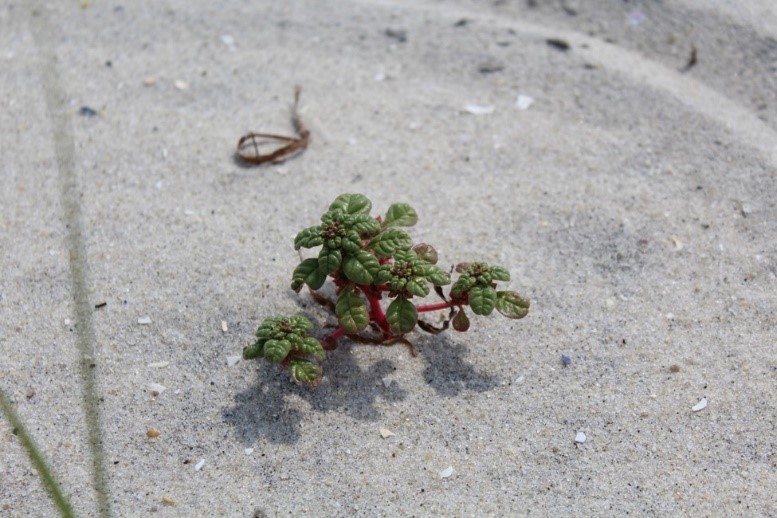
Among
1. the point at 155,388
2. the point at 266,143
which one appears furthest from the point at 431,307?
the point at 266,143

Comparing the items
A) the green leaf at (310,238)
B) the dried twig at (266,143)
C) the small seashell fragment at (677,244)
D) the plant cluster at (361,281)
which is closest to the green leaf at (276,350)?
the plant cluster at (361,281)

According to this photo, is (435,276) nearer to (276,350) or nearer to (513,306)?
(513,306)

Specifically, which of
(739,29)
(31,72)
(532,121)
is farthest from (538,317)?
(31,72)

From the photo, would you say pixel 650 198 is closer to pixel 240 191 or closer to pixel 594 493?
pixel 594 493

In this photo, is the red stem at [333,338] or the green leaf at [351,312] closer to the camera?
the green leaf at [351,312]

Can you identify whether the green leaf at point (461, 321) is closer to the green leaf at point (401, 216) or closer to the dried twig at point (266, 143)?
the green leaf at point (401, 216)

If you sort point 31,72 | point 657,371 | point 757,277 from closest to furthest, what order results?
point 657,371, point 757,277, point 31,72

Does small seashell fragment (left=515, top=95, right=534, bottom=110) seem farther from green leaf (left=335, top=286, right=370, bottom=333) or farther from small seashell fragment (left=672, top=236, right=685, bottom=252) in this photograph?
green leaf (left=335, top=286, right=370, bottom=333)
